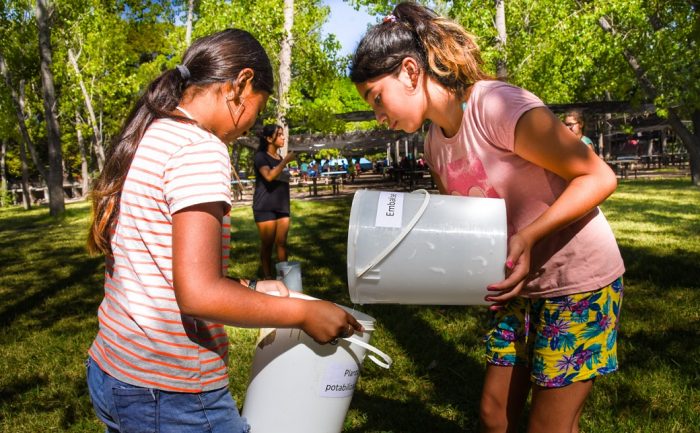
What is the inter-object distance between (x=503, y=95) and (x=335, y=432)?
40.1 inches

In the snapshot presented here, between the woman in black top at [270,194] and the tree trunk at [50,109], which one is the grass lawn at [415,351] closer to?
the woman in black top at [270,194]

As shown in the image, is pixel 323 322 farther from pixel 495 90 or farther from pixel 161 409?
pixel 495 90

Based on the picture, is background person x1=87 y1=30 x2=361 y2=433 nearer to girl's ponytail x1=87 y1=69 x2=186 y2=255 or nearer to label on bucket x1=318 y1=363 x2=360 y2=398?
girl's ponytail x1=87 y1=69 x2=186 y2=255

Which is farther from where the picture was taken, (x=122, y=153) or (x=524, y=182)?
(x=524, y=182)

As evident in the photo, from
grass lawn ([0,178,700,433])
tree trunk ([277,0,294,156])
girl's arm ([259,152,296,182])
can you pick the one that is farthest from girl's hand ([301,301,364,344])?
tree trunk ([277,0,294,156])

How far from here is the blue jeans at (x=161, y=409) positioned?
134 centimetres

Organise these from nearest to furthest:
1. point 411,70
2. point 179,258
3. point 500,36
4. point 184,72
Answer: point 179,258
point 184,72
point 411,70
point 500,36

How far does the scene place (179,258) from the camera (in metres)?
1.20

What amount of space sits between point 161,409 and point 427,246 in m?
0.73

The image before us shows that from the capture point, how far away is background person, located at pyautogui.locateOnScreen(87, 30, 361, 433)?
123 centimetres

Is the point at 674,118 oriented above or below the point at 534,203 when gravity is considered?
above

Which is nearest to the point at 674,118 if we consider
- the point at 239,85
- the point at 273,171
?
the point at 273,171

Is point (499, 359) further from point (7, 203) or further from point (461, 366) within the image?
point (7, 203)

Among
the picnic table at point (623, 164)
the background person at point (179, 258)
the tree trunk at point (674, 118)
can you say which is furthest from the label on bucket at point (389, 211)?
the picnic table at point (623, 164)
